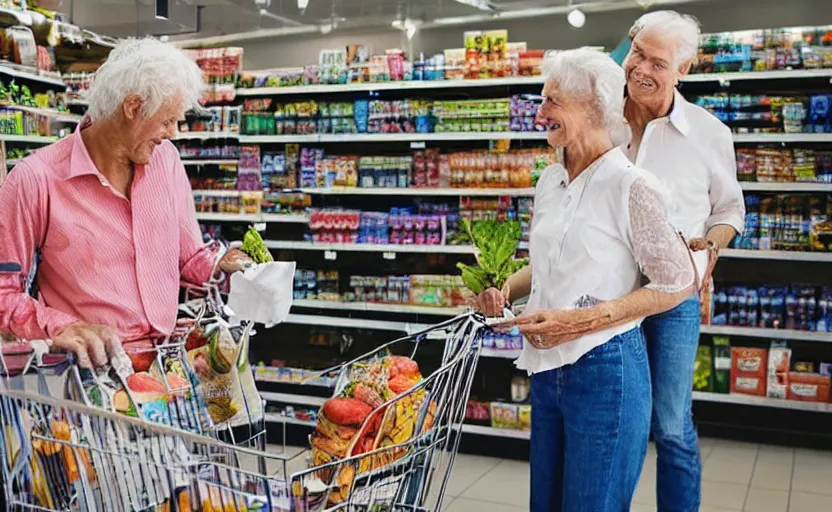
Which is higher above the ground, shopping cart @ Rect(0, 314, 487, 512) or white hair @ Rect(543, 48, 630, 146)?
white hair @ Rect(543, 48, 630, 146)

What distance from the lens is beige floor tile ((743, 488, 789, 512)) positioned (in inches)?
170

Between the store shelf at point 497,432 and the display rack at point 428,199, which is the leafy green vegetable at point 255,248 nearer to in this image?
the display rack at point 428,199

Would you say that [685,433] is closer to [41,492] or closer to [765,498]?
[41,492]

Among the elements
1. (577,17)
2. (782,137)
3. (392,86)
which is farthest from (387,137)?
(782,137)

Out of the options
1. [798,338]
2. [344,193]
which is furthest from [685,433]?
[344,193]

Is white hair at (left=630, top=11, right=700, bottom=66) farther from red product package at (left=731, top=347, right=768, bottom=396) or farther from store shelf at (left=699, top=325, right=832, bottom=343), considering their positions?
red product package at (left=731, top=347, right=768, bottom=396)

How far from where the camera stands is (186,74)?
2.21 meters

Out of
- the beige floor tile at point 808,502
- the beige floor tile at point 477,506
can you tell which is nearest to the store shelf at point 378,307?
the beige floor tile at point 477,506

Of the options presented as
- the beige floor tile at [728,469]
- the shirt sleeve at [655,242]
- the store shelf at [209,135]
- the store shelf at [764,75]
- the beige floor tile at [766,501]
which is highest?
the store shelf at [764,75]

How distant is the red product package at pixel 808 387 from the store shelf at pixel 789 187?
42.4 inches

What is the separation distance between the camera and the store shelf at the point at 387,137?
5.30 m

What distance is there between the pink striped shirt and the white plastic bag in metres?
0.27

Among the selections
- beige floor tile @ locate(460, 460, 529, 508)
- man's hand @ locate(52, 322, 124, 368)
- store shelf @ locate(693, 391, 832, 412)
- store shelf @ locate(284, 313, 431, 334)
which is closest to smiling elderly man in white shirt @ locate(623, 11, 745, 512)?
man's hand @ locate(52, 322, 124, 368)

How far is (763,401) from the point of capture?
205 inches
